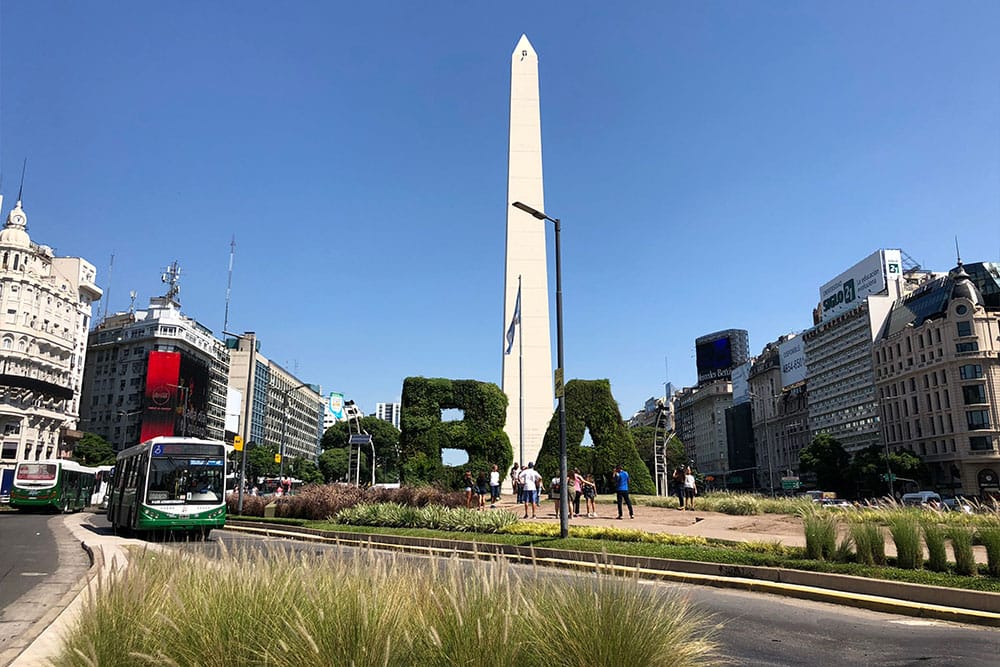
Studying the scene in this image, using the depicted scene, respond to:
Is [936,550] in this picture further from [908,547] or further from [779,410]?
[779,410]

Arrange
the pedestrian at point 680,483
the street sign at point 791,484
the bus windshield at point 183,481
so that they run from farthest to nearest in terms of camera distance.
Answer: the street sign at point 791,484, the pedestrian at point 680,483, the bus windshield at point 183,481

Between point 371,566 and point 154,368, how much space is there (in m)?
106

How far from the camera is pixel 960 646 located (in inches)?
281

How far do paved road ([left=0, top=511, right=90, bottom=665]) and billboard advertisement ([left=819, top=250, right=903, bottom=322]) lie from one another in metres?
113

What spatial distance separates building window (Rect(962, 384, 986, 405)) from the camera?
8006 centimetres

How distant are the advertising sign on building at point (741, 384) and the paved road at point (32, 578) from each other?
15232 centimetres

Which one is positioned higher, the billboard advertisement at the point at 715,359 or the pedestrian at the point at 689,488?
the billboard advertisement at the point at 715,359

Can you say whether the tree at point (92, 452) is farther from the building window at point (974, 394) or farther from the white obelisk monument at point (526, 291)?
the building window at point (974, 394)

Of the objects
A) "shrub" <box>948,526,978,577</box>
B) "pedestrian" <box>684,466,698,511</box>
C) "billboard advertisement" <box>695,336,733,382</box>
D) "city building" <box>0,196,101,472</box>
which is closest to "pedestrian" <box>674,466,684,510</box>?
"pedestrian" <box>684,466,698,511</box>

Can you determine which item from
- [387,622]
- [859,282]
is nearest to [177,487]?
[387,622]

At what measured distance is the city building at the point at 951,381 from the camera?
259ft

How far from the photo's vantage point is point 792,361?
139 meters

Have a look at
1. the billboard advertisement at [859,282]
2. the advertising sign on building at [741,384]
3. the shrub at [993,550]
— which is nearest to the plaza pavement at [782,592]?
the shrub at [993,550]

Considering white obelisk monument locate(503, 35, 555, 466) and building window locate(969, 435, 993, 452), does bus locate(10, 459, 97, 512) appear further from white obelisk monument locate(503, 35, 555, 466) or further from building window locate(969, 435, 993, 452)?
building window locate(969, 435, 993, 452)
